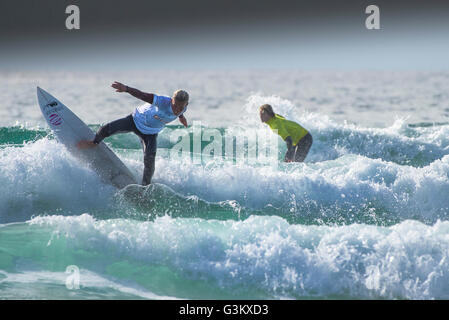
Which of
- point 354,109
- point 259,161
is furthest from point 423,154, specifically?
point 354,109

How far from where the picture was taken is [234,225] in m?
6.97

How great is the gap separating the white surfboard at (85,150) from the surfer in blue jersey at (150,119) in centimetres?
49

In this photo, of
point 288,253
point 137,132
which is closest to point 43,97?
point 137,132

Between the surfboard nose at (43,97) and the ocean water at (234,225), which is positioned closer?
the ocean water at (234,225)

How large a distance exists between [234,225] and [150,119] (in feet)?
7.83

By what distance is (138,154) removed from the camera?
12.2 meters

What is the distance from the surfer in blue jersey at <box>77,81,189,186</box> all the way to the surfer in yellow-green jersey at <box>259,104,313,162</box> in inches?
81.4

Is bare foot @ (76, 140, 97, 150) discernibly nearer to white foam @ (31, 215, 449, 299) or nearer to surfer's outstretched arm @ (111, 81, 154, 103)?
surfer's outstretched arm @ (111, 81, 154, 103)

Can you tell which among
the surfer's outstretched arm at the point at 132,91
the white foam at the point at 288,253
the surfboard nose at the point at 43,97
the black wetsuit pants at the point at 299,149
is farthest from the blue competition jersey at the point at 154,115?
the black wetsuit pants at the point at 299,149

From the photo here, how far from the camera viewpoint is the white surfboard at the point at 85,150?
360 inches

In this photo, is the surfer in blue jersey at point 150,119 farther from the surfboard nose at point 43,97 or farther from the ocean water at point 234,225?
the surfboard nose at point 43,97

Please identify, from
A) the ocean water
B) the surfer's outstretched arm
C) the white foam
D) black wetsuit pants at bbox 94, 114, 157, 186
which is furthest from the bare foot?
the white foam

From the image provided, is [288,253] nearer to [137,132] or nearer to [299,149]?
[137,132]
